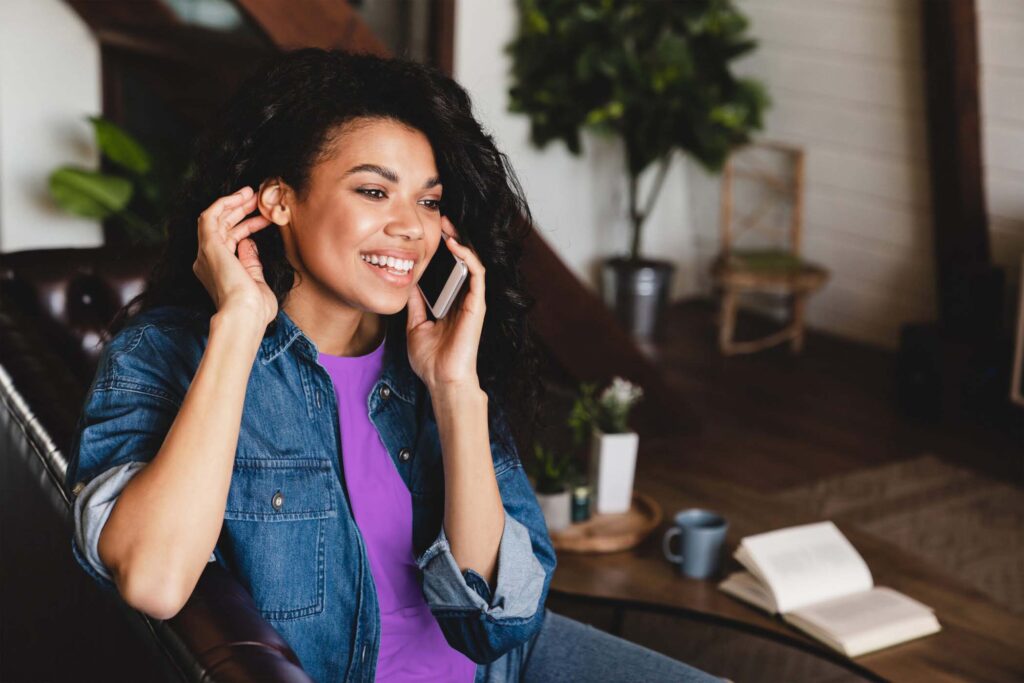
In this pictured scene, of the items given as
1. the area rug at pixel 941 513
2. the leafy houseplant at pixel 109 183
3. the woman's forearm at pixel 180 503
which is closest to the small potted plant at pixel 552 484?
the woman's forearm at pixel 180 503

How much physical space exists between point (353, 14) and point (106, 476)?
2213 mm

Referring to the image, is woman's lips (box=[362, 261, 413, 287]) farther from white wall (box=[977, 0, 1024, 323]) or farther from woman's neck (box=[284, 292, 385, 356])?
white wall (box=[977, 0, 1024, 323])

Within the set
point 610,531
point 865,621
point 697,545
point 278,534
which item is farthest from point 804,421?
point 278,534

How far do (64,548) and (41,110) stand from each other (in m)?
2.81

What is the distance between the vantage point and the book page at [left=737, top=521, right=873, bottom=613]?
6.20ft

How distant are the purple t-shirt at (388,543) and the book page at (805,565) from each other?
58 centimetres

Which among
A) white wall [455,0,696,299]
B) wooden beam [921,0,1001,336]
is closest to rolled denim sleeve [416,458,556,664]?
white wall [455,0,696,299]

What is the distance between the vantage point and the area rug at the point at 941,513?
3.19 m

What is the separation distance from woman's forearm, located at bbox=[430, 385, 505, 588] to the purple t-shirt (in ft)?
0.25

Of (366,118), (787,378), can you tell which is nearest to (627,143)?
(787,378)

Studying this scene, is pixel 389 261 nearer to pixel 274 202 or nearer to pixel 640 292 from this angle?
pixel 274 202

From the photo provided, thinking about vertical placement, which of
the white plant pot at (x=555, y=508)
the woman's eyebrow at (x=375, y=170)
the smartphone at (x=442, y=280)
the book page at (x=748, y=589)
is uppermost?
the woman's eyebrow at (x=375, y=170)

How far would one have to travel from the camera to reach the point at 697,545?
1.99 meters

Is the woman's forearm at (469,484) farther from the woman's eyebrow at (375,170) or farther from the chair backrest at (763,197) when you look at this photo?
the chair backrest at (763,197)
